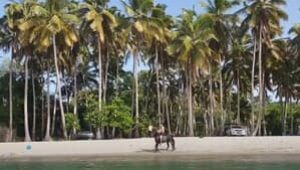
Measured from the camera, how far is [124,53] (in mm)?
68688

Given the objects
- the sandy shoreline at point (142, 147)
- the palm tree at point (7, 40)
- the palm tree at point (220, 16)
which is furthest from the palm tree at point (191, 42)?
the palm tree at point (7, 40)

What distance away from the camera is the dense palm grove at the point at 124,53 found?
189 feet

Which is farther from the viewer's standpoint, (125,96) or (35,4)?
(125,96)

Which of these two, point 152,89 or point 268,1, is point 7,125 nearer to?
point 152,89

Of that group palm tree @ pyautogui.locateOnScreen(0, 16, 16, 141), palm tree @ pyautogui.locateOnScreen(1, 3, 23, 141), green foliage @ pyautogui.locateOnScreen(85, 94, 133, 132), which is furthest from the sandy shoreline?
palm tree @ pyautogui.locateOnScreen(0, 16, 16, 141)

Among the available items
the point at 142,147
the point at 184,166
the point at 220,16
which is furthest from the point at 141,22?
the point at 184,166

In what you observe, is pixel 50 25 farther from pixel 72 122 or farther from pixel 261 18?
Answer: pixel 261 18

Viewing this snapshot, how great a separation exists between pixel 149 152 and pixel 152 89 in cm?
3928

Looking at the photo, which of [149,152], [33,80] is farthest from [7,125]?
[149,152]

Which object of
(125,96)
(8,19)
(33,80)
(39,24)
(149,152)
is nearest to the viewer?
(149,152)

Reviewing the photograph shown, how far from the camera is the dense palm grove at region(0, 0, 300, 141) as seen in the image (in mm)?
57594

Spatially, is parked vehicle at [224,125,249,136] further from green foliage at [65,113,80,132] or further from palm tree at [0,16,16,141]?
palm tree at [0,16,16,141]

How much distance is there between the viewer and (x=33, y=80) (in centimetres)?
6931

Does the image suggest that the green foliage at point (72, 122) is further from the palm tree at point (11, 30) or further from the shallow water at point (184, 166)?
the shallow water at point (184, 166)
